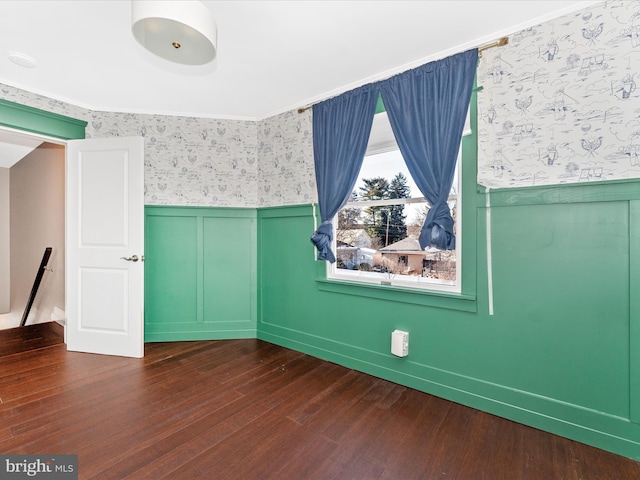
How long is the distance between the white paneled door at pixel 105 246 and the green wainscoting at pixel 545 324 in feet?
7.59

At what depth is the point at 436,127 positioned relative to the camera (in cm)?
225

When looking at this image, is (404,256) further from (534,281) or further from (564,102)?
(564,102)

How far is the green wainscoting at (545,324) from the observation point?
1.75 metres

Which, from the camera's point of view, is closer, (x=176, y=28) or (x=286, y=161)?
(x=176, y=28)

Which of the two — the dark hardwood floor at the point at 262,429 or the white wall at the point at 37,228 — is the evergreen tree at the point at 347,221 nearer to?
the dark hardwood floor at the point at 262,429

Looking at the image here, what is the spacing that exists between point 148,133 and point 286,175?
5.23 feet

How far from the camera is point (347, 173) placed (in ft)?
8.95

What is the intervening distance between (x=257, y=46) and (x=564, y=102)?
81.1 inches

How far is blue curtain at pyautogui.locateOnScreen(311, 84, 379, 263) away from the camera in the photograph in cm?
266

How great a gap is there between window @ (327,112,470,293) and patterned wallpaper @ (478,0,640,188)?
1.32ft

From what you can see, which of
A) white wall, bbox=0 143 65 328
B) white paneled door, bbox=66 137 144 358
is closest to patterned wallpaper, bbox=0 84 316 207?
white paneled door, bbox=66 137 144 358

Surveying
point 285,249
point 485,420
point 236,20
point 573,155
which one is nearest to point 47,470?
point 285,249

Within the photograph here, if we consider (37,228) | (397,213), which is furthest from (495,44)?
(37,228)

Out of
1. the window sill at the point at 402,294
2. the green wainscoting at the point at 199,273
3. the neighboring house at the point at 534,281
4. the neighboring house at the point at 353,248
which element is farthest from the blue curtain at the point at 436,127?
the green wainscoting at the point at 199,273
